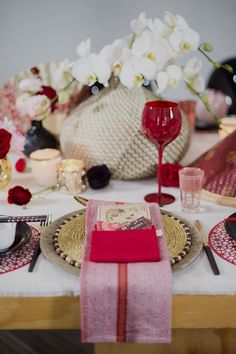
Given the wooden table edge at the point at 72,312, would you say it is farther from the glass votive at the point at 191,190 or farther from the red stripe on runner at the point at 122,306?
the glass votive at the point at 191,190

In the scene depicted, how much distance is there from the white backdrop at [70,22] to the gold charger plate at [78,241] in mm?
2143

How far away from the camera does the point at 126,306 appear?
0.73 meters

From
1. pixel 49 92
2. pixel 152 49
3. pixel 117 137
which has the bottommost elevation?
pixel 117 137

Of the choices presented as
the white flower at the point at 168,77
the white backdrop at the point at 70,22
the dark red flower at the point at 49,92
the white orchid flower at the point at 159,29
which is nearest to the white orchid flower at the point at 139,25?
the white orchid flower at the point at 159,29

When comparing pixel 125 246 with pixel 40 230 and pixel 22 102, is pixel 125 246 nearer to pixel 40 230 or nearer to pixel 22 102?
pixel 40 230

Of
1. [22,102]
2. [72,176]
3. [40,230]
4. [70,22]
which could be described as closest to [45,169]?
[72,176]

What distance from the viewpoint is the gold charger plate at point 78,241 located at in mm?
796

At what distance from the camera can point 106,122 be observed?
1.24 m

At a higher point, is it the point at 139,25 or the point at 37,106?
the point at 139,25

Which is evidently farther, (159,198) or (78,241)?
(159,198)

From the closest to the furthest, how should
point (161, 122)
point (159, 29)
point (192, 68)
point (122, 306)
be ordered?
1. point (122, 306)
2. point (161, 122)
3. point (159, 29)
4. point (192, 68)

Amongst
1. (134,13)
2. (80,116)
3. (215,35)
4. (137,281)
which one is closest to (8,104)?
(80,116)

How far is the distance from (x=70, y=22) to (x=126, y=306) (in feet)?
8.09

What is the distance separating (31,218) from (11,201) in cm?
16
